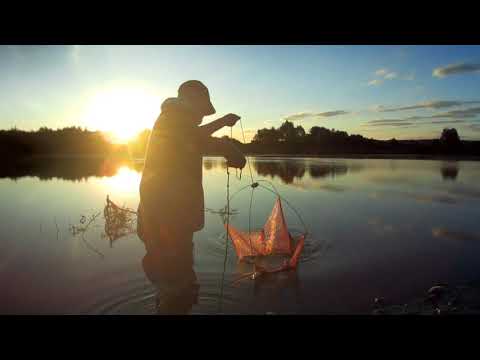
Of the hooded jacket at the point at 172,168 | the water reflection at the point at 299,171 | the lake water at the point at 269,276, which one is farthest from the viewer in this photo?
the water reflection at the point at 299,171

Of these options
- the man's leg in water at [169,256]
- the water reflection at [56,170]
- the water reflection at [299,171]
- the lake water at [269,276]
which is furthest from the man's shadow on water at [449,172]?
the man's leg in water at [169,256]

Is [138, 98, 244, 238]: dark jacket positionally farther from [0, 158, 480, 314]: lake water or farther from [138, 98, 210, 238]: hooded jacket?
Answer: [0, 158, 480, 314]: lake water

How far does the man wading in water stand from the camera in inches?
101

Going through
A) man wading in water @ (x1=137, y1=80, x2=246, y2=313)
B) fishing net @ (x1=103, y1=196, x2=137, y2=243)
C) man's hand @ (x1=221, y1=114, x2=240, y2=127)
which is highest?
man's hand @ (x1=221, y1=114, x2=240, y2=127)

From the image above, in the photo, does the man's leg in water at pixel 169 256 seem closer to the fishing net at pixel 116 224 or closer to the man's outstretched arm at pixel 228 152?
the man's outstretched arm at pixel 228 152

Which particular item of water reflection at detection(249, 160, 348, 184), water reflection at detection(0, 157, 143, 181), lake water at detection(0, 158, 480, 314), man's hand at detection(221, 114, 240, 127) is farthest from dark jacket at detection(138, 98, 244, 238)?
water reflection at detection(249, 160, 348, 184)

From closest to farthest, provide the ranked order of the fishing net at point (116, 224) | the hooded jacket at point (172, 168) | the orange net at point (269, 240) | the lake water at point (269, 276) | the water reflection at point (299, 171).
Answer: the hooded jacket at point (172, 168) < the lake water at point (269, 276) < the orange net at point (269, 240) < the fishing net at point (116, 224) < the water reflection at point (299, 171)

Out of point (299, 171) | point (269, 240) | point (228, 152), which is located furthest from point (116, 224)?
point (299, 171)

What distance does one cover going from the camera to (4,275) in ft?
19.8

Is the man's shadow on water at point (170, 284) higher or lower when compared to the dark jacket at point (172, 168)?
lower

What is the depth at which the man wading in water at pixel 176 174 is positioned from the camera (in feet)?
8.38

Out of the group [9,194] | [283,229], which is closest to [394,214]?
[283,229]
